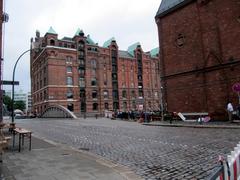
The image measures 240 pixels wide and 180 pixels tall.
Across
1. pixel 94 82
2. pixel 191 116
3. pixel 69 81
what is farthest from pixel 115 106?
pixel 191 116

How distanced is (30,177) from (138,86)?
6989cm

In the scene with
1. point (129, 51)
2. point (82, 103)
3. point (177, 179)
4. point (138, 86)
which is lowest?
point (177, 179)

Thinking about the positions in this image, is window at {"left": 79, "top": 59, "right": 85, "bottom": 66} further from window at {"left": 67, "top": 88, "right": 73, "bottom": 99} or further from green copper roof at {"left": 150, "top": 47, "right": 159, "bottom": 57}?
green copper roof at {"left": 150, "top": 47, "right": 159, "bottom": 57}

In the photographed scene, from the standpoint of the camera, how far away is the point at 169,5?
26703 mm

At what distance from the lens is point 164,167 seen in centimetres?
625

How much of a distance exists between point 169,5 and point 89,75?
4172 cm

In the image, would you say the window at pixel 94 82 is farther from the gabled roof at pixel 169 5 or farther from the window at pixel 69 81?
the gabled roof at pixel 169 5

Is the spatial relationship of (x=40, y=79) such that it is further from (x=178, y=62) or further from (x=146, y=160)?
(x=146, y=160)

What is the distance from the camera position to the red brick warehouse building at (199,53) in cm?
2055

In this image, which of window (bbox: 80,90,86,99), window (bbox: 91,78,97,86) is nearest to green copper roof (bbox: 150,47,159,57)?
window (bbox: 91,78,97,86)

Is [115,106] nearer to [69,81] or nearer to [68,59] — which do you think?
[69,81]

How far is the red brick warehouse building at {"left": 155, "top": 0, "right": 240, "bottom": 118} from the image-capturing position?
20.5 m

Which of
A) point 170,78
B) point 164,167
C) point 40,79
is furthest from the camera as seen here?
point 40,79

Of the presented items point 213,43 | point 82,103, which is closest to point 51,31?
point 82,103
